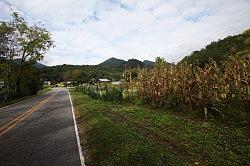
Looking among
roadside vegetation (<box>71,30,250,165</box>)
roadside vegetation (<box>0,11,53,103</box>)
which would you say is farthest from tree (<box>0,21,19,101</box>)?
roadside vegetation (<box>71,30,250,165</box>)

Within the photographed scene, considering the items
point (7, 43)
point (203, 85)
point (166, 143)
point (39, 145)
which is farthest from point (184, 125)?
point (7, 43)

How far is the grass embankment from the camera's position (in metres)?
6.56

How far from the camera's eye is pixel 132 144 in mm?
7820

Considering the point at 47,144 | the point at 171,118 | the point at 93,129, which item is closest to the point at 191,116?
the point at 171,118

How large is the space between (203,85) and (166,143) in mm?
4529

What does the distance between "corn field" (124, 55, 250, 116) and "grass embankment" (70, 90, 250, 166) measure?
55.2 inches

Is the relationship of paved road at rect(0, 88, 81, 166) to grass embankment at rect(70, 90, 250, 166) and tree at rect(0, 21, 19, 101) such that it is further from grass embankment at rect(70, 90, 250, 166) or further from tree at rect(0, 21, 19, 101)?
tree at rect(0, 21, 19, 101)

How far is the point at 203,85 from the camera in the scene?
38.1 feet

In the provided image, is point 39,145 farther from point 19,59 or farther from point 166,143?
point 19,59

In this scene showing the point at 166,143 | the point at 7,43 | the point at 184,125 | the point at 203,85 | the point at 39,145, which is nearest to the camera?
the point at 166,143

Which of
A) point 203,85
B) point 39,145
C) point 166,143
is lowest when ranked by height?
point 39,145

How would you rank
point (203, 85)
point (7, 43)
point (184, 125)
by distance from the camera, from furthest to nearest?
point (7, 43)
point (203, 85)
point (184, 125)

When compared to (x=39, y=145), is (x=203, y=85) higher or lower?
higher

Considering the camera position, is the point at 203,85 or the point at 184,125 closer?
the point at 184,125
